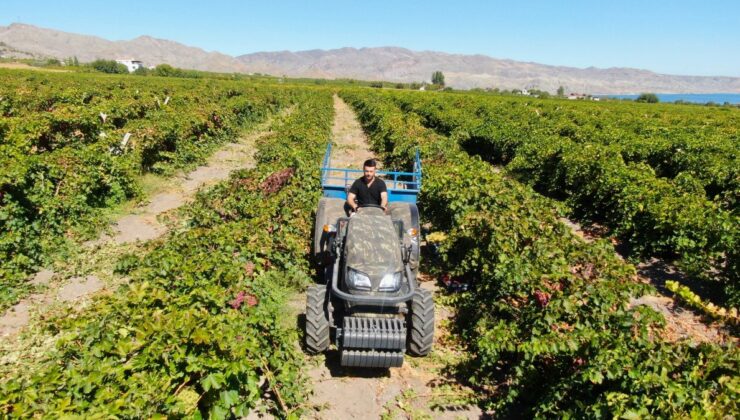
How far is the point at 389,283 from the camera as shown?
4.88 metres

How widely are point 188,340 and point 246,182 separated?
642 centimetres

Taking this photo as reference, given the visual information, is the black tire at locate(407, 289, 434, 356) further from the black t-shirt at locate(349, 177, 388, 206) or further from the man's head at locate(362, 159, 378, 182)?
the man's head at locate(362, 159, 378, 182)

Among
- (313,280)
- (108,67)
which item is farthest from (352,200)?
(108,67)

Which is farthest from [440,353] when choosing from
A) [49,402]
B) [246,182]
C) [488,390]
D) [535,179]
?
[535,179]

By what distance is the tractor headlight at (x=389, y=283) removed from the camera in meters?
4.87

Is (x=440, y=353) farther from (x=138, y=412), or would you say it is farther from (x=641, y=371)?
(x=138, y=412)

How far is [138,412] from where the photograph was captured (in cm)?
294

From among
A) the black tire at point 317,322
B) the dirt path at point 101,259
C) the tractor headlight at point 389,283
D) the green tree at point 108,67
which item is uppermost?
the green tree at point 108,67

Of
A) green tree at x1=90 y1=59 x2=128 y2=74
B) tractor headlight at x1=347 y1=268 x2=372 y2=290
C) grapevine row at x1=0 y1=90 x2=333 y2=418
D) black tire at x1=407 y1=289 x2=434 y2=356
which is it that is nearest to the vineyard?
grapevine row at x1=0 y1=90 x2=333 y2=418

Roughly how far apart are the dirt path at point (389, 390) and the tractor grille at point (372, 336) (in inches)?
25.2

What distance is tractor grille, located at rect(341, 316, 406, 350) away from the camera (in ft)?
15.8

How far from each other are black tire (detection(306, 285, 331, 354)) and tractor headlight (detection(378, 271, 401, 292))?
32.4 inches

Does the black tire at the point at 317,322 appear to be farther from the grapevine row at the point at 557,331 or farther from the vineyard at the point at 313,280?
the grapevine row at the point at 557,331

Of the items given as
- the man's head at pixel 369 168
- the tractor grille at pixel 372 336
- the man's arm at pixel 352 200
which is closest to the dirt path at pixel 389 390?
the tractor grille at pixel 372 336
